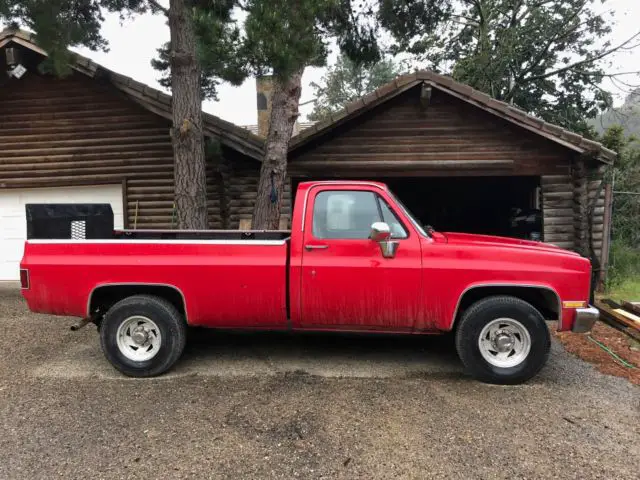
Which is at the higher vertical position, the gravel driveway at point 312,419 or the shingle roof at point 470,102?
the shingle roof at point 470,102

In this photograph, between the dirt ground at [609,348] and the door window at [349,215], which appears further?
the dirt ground at [609,348]

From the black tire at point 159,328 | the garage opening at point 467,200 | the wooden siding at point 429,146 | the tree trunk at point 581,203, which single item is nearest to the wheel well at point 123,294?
the black tire at point 159,328

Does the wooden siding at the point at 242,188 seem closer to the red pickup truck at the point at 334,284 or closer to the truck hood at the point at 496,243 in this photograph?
the red pickup truck at the point at 334,284

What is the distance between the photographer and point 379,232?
3924 mm

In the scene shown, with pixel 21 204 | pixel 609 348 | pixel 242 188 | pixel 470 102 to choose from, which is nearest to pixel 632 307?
pixel 609 348

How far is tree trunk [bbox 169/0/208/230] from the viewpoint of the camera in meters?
6.66

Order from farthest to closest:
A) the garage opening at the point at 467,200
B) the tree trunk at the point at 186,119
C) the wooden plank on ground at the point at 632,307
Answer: the garage opening at the point at 467,200
the tree trunk at the point at 186,119
the wooden plank on ground at the point at 632,307

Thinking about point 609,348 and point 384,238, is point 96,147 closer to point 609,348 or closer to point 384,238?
point 384,238

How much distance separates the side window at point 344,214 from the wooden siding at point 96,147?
17.0 feet

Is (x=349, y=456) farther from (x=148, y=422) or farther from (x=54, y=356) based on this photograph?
(x=54, y=356)

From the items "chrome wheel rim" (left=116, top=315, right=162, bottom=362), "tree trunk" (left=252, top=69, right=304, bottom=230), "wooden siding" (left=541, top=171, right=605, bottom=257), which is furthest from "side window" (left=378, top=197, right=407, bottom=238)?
"wooden siding" (left=541, top=171, right=605, bottom=257)

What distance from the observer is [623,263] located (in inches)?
397

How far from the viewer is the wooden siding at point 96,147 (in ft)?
30.3

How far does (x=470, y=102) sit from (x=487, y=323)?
218 inches
